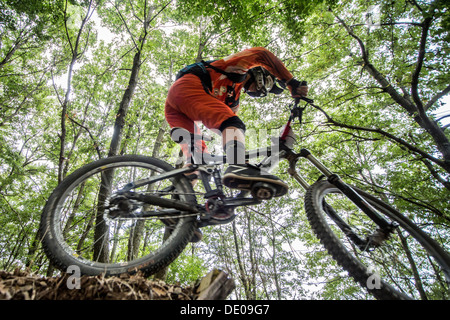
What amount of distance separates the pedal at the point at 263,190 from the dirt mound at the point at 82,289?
3.23 ft

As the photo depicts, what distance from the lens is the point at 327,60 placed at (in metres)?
6.58

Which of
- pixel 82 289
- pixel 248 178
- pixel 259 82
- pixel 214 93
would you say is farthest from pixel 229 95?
pixel 82 289

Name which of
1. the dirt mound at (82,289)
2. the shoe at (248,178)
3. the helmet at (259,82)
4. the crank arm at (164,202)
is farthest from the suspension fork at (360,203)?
the dirt mound at (82,289)

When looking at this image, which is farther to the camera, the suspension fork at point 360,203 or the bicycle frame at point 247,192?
the suspension fork at point 360,203

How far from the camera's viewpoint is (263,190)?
1892 millimetres

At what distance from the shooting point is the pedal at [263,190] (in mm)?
1881

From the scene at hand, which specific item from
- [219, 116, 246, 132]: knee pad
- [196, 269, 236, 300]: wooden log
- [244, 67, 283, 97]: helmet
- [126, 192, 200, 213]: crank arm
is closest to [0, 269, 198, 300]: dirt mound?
[196, 269, 236, 300]: wooden log

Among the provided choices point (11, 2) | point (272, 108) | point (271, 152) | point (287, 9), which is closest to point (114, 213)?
point (271, 152)

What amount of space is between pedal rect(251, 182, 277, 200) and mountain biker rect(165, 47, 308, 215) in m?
0.04

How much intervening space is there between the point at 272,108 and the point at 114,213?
7056 mm

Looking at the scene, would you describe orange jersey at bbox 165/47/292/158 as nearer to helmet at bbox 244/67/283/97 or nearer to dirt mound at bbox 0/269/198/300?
helmet at bbox 244/67/283/97

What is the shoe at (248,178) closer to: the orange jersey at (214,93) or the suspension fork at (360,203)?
the orange jersey at (214,93)

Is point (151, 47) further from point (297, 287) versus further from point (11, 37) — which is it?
point (297, 287)

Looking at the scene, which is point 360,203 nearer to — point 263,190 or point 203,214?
point 263,190
